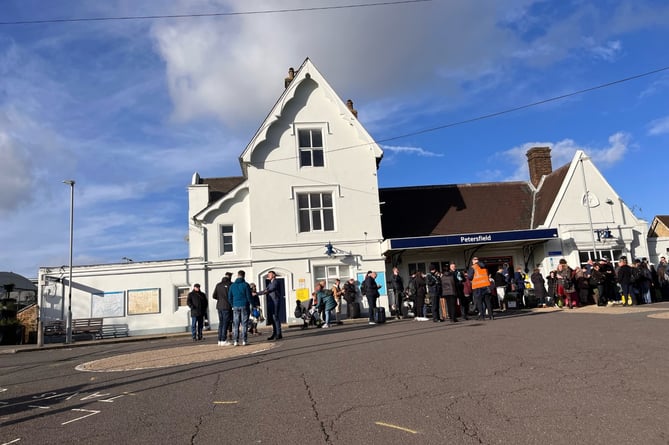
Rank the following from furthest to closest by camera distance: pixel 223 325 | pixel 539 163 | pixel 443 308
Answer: pixel 539 163, pixel 443 308, pixel 223 325

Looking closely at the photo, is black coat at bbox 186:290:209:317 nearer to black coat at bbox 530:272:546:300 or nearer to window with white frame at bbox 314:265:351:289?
window with white frame at bbox 314:265:351:289

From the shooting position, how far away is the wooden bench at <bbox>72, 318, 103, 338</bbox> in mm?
22141

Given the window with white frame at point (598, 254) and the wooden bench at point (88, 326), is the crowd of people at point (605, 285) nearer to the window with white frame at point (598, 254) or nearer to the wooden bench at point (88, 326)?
the window with white frame at point (598, 254)

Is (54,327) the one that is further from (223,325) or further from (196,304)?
(223,325)

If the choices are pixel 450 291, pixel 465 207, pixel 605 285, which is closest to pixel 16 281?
pixel 465 207

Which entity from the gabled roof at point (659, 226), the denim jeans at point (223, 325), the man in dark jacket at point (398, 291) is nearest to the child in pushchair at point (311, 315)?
the man in dark jacket at point (398, 291)

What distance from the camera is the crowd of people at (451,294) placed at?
1341cm

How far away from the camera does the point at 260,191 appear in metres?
22.9

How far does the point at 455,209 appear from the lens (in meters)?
26.1

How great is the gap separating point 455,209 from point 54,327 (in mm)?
19255

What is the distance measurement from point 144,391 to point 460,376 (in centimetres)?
441

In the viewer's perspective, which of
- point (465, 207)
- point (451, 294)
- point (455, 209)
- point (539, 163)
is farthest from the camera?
point (539, 163)

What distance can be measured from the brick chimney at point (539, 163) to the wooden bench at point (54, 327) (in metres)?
24.0

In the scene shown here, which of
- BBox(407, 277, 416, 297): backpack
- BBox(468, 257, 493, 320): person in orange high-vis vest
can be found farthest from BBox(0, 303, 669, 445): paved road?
BBox(407, 277, 416, 297): backpack
